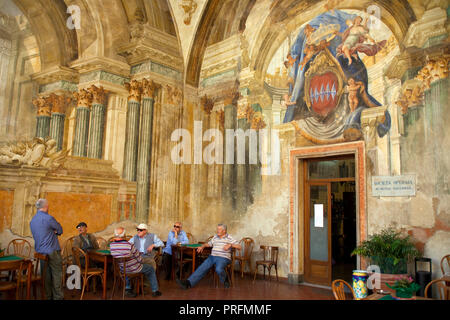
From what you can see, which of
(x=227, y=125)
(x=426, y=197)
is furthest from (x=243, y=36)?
(x=426, y=197)

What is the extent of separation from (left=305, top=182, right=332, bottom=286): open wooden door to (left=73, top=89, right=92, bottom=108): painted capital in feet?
19.0

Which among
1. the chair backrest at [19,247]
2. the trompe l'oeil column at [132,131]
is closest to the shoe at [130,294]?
the chair backrest at [19,247]

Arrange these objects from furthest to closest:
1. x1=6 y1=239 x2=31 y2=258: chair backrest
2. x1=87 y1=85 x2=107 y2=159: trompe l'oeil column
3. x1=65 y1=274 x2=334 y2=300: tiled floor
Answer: x1=87 y1=85 x2=107 y2=159: trompe l'oeil column → x1=6 y1=239 x2=31 y2=258: chair backrest → x1=65 y1=274 x2=334 y2=300: tiled floor

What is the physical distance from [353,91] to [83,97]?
6423 millimetres

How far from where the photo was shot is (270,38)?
983 centimetres

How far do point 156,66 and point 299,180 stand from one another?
503 cm

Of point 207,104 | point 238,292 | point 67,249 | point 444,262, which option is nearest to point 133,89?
point 207,104

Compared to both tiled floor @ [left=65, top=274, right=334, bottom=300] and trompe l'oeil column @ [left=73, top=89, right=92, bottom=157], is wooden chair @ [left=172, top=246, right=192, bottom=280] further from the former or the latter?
trompe l'oeil column @ [left=73, top=89, right=92, bottom=157]

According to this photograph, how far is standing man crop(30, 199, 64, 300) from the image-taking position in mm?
5927

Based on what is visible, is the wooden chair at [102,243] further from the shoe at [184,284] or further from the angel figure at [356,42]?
the angel figure at [356,42]

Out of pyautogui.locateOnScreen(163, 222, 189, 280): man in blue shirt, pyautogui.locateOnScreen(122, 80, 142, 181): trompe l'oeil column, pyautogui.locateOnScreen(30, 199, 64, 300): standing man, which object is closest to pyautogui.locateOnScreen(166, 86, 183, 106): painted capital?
pyautogui.locateOnScreen(122, 80, 142, 181): trompe l'oeil column

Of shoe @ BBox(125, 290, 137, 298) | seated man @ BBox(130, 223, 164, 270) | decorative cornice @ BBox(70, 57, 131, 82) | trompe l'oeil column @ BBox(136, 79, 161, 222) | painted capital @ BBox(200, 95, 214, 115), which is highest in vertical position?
decorative cornice @ BBox(70, 57, 131, 82)

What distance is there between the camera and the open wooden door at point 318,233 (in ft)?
27.7
